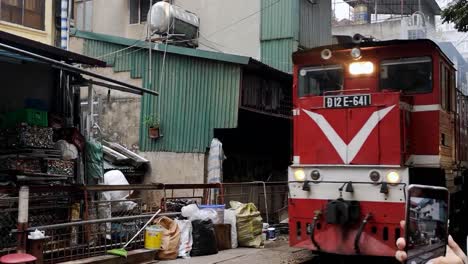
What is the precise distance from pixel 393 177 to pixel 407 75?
199 centimetres

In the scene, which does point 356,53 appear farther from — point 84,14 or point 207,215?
point 84,14

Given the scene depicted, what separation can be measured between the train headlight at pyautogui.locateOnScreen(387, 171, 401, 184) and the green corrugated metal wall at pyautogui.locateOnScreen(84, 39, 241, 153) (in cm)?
665

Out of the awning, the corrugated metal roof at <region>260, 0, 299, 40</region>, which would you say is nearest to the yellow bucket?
A: the awning

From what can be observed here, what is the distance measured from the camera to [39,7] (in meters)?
20.0

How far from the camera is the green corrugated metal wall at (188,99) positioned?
46.2 ft

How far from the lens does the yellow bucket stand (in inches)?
356

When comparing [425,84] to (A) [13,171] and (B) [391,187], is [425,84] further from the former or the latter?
(A) [13,171]

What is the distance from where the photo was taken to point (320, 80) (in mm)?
9188

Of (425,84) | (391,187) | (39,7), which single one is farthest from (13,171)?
(39,7)

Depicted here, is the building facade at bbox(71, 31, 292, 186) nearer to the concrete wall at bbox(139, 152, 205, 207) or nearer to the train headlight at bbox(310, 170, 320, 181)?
the concrete wall at bbox(139, 152, 205, 207)

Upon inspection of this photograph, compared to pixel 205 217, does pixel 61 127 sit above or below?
above

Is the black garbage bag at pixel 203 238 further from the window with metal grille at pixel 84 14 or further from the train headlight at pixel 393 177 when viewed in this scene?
the window with metal grille at pixel 84 14

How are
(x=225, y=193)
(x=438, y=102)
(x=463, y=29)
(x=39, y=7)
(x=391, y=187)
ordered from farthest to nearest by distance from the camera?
(x=39, y=7) → (x=225, y=193) → (x=463, y=29) → (x=438, y=102) → (x=391, y=187)

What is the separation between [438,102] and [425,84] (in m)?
0.37
